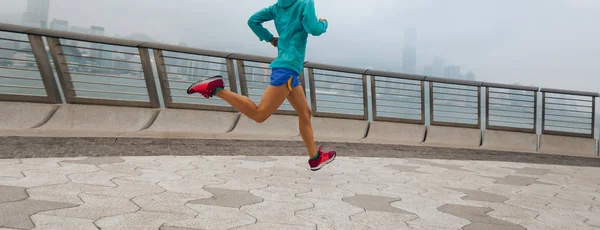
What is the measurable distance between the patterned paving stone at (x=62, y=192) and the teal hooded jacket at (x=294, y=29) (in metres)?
1.70

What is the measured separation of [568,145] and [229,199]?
9.56m

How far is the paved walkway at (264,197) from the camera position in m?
2.24

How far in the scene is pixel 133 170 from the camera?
376cm

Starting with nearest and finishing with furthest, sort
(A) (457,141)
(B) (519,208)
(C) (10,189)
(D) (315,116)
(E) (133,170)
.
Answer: (C) (10,189) → (B) (519,208) → (E) (133,170) → (D) (315,116) → (A) (457,141)

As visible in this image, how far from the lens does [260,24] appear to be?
13.8ft

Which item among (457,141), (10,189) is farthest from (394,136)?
(10,189)

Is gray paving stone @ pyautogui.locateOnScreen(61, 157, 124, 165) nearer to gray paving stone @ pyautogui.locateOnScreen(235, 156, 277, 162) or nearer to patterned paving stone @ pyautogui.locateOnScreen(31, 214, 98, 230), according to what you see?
gray paving stone @ pyautogui.locateOnScreen(235, 156, 277, 162)

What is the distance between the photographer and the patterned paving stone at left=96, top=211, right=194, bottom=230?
79.4 inches

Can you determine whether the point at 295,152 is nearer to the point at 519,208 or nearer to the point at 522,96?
the point at 519,208

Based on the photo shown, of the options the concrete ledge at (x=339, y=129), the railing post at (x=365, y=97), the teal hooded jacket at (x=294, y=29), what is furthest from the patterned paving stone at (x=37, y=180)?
the railing post at (x=365, y=97)

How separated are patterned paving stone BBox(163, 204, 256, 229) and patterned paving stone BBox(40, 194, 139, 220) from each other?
34 centimetres

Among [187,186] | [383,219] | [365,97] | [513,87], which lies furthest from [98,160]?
[513,87]

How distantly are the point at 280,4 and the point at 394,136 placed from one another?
18.6 feet

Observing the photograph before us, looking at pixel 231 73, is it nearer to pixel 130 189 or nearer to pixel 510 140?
pixel 130 189
